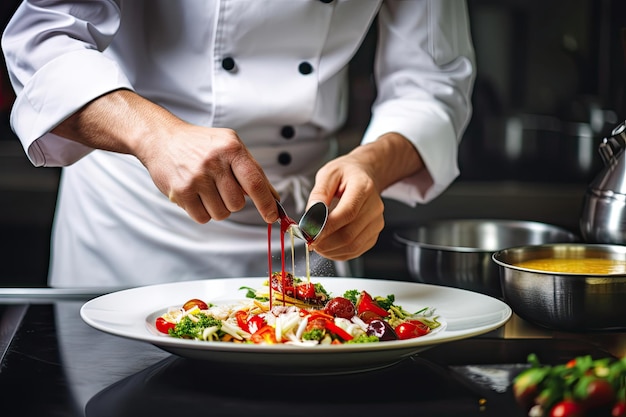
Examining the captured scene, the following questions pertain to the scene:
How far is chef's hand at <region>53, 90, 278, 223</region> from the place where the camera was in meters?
1.27

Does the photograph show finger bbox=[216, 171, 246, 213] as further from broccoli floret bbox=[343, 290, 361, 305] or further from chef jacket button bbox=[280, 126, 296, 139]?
chef jacket button bbox=[280, 126, 296, 139]

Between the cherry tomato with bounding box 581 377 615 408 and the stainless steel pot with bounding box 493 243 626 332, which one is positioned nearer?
the cherry tomato with bounding box 581 377 615 408

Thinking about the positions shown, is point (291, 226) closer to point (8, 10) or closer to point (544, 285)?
point (544, 285)

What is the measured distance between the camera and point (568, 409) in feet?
2.73

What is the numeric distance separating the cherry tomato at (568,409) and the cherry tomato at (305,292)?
56 cm

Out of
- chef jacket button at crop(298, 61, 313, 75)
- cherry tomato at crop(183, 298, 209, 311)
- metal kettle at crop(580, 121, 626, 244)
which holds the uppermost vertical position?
chef jacket button at crop(298, 61, 313, 75)

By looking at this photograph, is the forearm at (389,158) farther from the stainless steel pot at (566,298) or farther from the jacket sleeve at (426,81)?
the stainless steel pot at (566,298)

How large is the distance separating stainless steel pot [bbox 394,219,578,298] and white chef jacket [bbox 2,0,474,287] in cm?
10

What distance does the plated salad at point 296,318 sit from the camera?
1.15 metres

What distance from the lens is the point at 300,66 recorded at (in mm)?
1797

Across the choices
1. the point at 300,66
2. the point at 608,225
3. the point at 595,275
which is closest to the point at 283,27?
the point at 300,66

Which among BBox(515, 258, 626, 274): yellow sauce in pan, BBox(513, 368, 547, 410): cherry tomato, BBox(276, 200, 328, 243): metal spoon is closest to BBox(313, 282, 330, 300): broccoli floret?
BBox(276, 200, 328, 243): metal spoon

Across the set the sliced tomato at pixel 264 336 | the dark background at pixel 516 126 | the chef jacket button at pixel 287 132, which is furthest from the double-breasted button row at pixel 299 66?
the dark background at pixel 516 126

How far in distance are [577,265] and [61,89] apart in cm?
89
